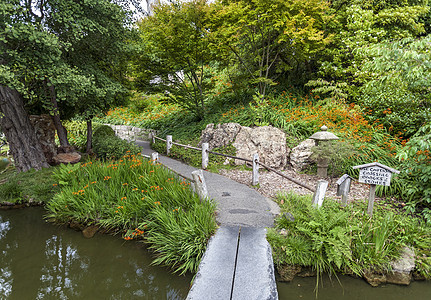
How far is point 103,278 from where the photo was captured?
3.99m

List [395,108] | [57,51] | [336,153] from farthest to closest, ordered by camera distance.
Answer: [395,108]
[336,153]
[57,51]

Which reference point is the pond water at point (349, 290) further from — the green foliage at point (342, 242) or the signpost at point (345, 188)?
the signpost at point (345, 188)

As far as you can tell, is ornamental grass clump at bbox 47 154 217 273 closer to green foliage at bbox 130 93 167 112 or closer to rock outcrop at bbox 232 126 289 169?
rock outcrop at bbox 232 126 289 169

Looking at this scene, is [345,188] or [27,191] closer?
[345,188]

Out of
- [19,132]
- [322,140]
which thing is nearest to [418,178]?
[322,140]

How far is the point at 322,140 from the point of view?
7.48 metres

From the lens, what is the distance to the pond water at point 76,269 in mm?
3688

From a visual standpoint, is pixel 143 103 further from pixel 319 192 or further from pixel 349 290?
pixel 349 290

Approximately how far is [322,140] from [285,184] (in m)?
1.89

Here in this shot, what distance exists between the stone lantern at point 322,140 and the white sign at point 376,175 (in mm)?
3008

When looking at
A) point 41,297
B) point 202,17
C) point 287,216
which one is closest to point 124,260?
point 41,297

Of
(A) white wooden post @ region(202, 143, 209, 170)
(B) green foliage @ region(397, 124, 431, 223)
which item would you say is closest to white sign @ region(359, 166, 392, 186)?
(B) green foliage @ region(397, 124, 431, 223)

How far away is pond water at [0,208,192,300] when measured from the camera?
3688 millimetres

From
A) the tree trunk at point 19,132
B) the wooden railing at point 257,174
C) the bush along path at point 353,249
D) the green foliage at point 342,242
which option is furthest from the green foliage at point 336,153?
the tree trunk at point 19,132
